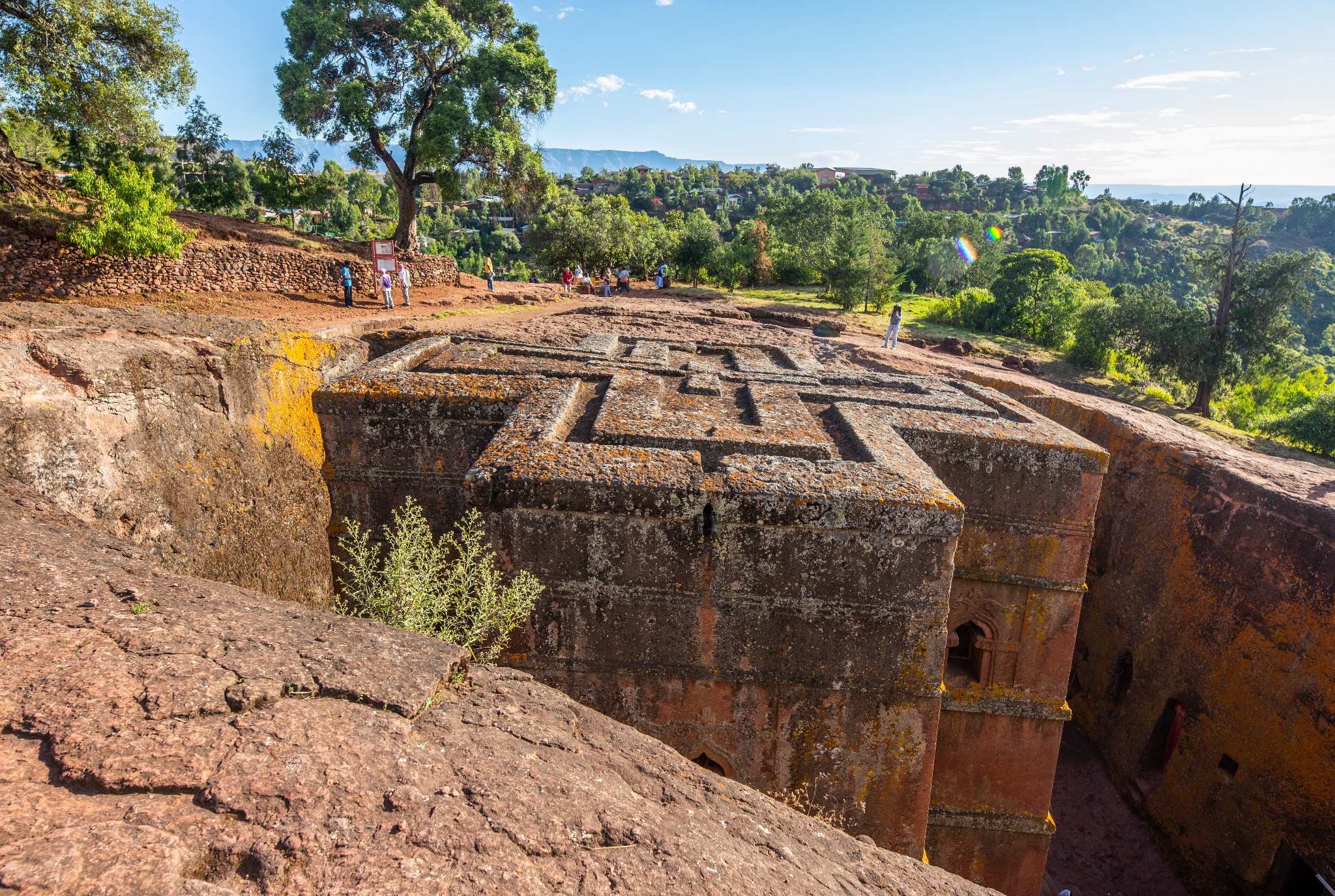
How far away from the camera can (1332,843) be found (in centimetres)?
857

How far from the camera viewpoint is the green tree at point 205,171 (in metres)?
25.1

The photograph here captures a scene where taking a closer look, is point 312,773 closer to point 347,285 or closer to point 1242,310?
point 347,285

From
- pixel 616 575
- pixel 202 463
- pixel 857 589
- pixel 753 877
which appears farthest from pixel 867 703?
pixel 202 463

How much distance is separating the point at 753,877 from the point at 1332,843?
35.5 ft

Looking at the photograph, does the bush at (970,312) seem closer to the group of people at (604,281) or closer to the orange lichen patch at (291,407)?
the group of people at (604,281)

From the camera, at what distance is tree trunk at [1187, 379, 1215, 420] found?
21.0 metres

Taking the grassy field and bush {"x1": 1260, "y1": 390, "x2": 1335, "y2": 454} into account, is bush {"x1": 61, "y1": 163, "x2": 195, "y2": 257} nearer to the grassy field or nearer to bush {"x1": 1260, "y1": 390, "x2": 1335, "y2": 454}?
the grassy field

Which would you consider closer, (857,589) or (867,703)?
(857,589)

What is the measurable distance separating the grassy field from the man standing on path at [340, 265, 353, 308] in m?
12.1

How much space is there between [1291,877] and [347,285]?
2366 centimetres

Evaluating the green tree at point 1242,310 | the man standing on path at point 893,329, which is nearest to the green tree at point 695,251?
the man standing on path at point 893,329

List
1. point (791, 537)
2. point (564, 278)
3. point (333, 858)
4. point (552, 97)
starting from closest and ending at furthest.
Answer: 1. point (333, 858)
2. point (791, 537)
3. point (552, 97)
4. point (564, 278)

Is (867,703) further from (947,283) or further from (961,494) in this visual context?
(947,283)

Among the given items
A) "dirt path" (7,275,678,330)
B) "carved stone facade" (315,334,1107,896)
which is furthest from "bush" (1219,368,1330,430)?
"dirt path" (7,275,678,330)
